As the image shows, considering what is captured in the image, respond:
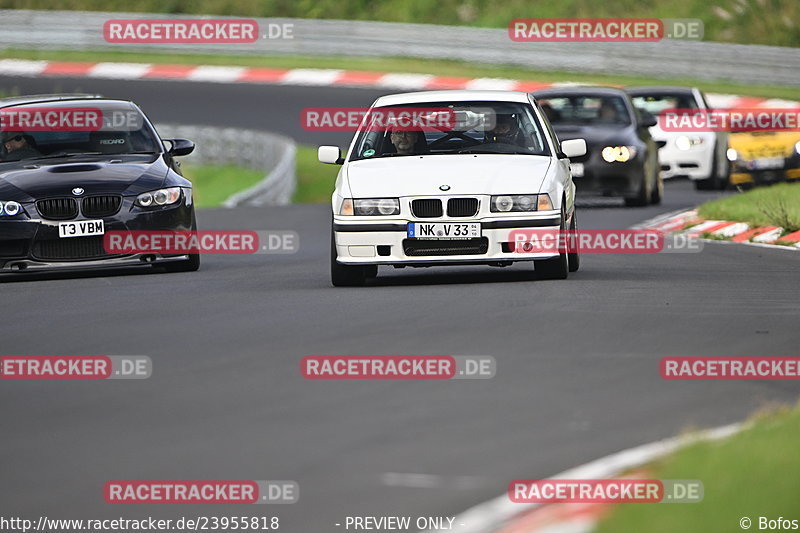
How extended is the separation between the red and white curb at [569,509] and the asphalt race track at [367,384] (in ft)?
0.37

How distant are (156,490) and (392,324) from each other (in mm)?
4126

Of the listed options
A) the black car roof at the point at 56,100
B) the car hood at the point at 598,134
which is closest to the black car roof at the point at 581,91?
the car hood at the point at 598,134

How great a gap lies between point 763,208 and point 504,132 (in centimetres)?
553

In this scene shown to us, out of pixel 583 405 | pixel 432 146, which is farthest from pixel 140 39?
pixel 583 405

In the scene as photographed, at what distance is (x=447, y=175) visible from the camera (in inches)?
481

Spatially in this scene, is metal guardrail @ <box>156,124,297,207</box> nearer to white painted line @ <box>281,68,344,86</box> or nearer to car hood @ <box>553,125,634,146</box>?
car hood @ <box>553,125,634,146</box>

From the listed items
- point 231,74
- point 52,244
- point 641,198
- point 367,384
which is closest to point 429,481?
point 367,384

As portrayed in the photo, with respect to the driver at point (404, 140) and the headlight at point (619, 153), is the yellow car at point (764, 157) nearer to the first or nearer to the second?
the headlight at point (619, 153)

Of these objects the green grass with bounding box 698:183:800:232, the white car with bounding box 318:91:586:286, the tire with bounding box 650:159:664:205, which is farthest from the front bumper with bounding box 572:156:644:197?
the white car with bounding box 318:91:586:286

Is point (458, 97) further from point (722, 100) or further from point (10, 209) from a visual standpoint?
point (722, 100)

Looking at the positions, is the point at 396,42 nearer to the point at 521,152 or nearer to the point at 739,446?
the point at 521,152

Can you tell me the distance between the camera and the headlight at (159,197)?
13859 mm

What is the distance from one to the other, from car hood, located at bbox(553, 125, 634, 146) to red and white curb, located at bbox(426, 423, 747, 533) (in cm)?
1465

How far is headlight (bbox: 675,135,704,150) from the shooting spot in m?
24.0
